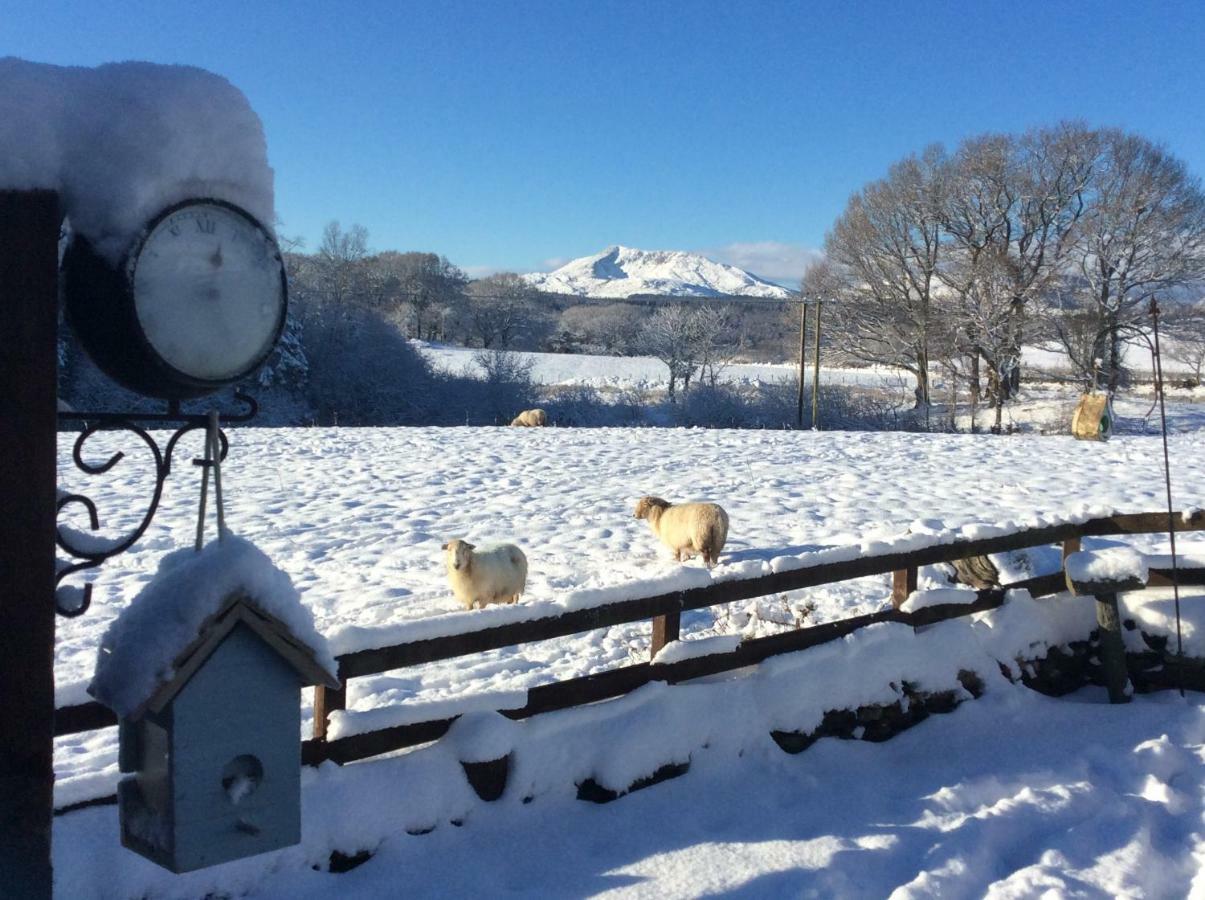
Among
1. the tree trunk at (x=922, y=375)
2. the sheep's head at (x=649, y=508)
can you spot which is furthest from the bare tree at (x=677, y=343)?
the sheep's head at (x=649, y=508)

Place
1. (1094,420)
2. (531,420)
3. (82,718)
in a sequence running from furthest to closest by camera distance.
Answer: (531,420) < (1094,420) < (82,718)

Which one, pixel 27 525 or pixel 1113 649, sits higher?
pixel 27 525

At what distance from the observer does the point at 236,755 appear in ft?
7.14

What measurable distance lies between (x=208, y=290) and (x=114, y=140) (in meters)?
0.32

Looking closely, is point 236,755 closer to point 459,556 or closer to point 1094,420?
point 459,556

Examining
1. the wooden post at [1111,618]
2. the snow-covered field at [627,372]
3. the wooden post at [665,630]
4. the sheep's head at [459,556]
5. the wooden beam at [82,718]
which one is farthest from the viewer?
the snow-covered field at [627,372]

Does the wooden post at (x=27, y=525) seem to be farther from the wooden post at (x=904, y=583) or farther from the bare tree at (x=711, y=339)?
the bare tree at (x=711, y=339)

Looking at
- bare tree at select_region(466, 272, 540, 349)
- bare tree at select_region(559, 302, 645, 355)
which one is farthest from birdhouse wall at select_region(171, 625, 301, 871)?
bare tree at select_region(466, 272, 540, 349)

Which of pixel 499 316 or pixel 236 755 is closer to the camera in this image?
pixel 236 755

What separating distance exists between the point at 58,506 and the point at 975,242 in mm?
39349

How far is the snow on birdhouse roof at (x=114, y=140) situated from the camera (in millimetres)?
1730

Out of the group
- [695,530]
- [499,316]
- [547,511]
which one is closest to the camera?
[695,530]

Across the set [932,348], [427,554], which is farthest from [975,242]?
[427,554]

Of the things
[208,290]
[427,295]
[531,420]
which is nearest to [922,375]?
[531,420]
